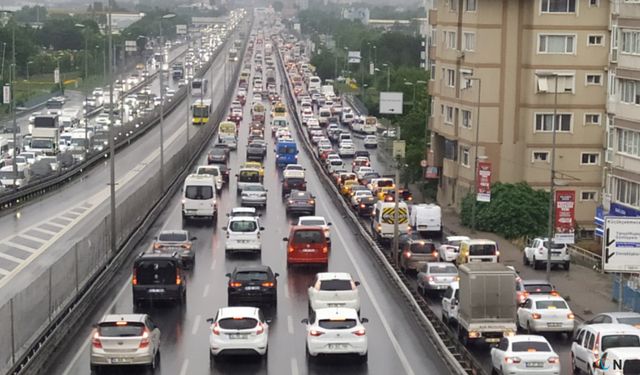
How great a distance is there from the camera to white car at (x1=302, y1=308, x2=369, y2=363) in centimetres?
3225

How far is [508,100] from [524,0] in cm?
576

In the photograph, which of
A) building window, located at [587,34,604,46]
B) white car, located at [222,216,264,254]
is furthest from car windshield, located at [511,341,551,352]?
building window, located at [587,34,604,46]

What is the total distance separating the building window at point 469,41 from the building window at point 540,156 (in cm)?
705

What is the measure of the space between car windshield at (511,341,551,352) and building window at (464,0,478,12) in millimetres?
47391

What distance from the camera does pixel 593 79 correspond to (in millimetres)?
74875

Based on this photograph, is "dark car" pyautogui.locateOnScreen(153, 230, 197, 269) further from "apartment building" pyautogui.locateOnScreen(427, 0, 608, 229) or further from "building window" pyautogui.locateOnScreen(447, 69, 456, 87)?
"building window" pyautogui.locateOnScreen(447, 69, 456, 87)

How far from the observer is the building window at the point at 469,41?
249ft

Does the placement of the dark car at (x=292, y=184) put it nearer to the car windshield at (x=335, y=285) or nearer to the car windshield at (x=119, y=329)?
the car windshield at (x=335, y=285)

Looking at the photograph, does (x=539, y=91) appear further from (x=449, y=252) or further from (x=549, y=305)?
(x=549, y=305)

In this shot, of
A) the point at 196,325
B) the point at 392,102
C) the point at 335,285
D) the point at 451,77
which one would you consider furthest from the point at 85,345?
the point at 451,77

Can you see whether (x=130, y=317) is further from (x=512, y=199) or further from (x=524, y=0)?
(x=524, y=0)

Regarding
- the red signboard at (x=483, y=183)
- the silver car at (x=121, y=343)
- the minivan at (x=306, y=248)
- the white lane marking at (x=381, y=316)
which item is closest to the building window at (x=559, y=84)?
the red signboard at (x=483, y=183)

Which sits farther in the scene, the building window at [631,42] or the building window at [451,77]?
the building window at [451,77]

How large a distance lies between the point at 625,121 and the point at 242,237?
23.5 meters
